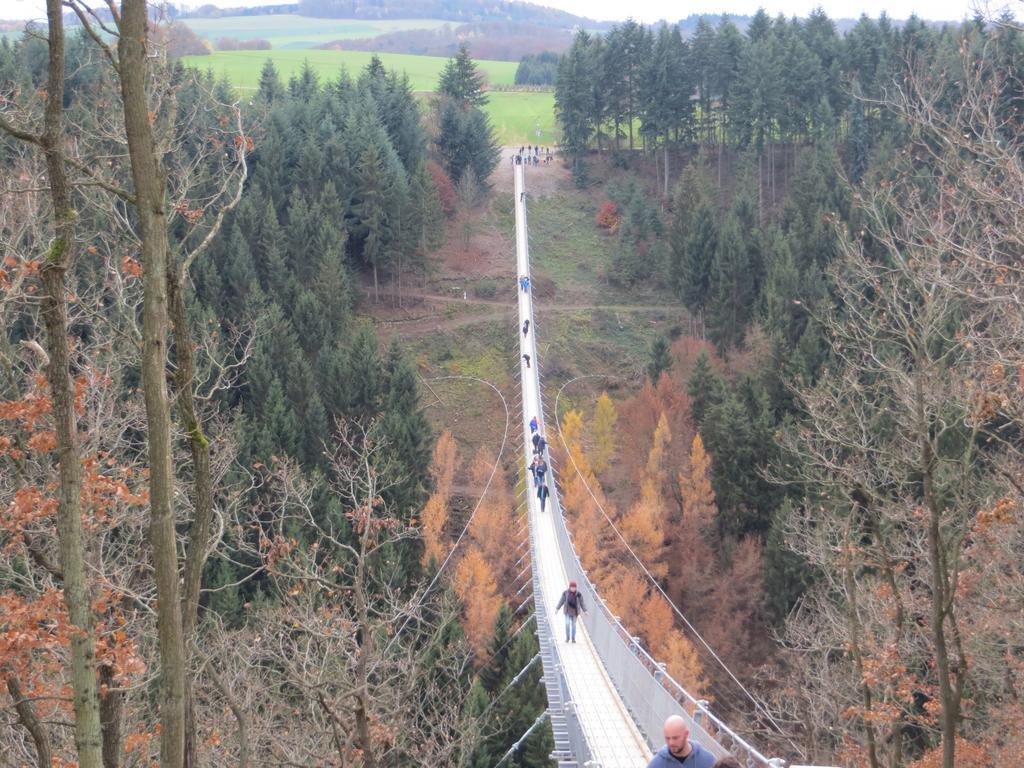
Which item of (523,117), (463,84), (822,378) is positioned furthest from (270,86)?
(822,378)

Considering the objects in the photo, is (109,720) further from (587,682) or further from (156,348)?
(587,682)

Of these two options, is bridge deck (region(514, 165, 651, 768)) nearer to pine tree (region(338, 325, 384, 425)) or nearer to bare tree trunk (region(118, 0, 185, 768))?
bare tree trunk (region(118, 0, 185, 768))

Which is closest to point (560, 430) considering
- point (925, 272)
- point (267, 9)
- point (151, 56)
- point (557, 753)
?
point (557, 753)

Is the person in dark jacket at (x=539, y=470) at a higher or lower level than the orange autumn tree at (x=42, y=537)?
lower

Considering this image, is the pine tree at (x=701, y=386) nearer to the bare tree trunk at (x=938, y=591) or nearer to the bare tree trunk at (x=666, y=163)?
the bare tree trunk at (x=666, y=163)

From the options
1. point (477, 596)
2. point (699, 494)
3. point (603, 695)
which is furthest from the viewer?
point (699, 494)

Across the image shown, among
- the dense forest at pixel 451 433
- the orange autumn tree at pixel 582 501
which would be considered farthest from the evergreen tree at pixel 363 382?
the orange autumn tree at pixel 582 501
